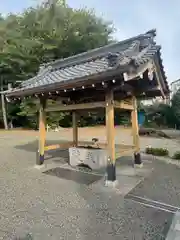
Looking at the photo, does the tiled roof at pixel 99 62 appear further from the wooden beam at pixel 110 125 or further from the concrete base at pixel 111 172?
the concrete base at pixel 111 172

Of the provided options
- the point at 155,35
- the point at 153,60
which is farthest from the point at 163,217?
the point at 155,35

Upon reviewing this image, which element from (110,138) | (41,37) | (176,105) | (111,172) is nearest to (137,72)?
(110,138)

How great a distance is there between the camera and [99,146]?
633 centimetres

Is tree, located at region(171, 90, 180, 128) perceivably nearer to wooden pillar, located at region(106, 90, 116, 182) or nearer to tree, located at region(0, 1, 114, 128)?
tree, located at region(0, 1, 114, 128)

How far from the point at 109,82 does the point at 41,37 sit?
15491 millimetres

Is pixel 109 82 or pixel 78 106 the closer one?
pixel 109 82

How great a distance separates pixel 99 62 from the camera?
510 cm

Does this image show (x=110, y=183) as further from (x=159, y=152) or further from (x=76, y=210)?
(x=159, y=152)

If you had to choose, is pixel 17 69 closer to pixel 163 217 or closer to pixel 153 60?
pixel 153 60

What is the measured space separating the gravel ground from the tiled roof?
232 cm

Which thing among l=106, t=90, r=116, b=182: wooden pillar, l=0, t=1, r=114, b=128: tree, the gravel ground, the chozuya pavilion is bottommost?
the gravel ground

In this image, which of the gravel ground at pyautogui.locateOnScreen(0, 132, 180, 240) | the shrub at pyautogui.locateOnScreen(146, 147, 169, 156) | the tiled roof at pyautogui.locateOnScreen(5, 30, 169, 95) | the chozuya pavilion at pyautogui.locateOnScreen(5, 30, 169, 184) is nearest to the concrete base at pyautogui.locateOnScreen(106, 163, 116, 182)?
the chozuya pavilion at pyautogui.locateOnScreen(5, 30, 169, 184)

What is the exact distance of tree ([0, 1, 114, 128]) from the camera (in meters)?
16.6

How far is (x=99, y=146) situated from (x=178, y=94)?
41.6 feet
